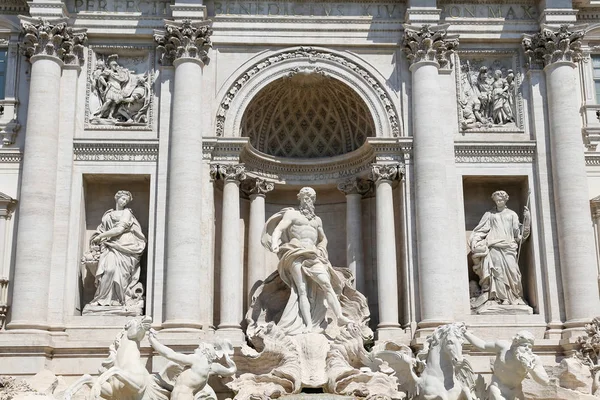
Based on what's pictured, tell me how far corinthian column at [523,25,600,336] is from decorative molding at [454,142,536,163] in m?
0.63

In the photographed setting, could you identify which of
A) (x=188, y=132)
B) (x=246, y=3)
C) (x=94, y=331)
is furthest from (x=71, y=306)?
(x=246, y=3)

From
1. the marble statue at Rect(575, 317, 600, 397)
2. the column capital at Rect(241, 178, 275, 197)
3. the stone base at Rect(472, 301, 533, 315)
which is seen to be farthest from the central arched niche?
the marble statue at Rect(575, 317, 600, 397)

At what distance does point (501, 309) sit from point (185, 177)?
336 inches

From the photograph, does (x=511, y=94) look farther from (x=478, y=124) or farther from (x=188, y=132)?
(x=188, y=132)

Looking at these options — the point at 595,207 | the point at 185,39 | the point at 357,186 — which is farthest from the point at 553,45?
the point at 185,39

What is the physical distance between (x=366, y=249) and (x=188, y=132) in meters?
5.76

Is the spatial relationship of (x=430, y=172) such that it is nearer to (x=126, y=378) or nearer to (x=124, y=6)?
(x=126, y=378)

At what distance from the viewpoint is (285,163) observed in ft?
74.8

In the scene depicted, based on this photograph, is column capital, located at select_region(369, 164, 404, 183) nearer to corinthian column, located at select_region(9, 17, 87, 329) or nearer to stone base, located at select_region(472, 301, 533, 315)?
stone base, located at select_region(472, 301, 533, 315)

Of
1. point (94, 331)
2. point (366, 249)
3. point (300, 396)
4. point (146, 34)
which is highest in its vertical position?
point (146, 34)

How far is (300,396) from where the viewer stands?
17312mm

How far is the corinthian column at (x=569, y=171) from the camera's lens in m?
19.9

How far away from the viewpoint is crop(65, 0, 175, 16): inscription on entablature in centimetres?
2202

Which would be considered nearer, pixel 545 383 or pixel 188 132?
pixel 545 383
